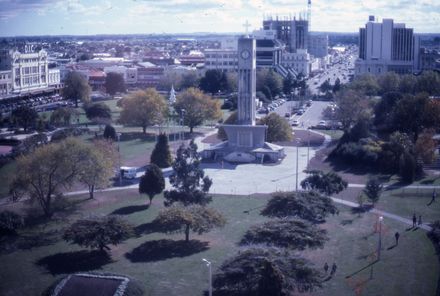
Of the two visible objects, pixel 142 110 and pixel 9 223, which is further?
pixel 142 110

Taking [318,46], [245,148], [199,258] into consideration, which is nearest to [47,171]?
[199,258]

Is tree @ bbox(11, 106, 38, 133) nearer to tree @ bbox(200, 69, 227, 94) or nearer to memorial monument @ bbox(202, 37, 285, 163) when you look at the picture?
memorial monument @ bbox(202, 37, 285, 163)

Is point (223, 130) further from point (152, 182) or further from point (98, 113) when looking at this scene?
point (152, 182)

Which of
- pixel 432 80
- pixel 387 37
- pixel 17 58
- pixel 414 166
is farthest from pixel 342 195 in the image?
pixel 387 37

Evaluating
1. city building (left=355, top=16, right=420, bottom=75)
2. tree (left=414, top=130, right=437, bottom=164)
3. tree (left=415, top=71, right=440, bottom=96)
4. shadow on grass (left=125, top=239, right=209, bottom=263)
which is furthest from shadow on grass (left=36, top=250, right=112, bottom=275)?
city building (left=355, top=16, right=420, bottom=75)

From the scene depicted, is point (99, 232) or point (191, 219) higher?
point (191, 219)

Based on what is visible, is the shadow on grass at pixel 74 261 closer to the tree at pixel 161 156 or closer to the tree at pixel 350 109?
the tree at pixel 161 156

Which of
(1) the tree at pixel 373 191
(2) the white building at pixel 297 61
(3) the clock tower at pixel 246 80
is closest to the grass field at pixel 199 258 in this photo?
(1) the tree at pixel 373 191
